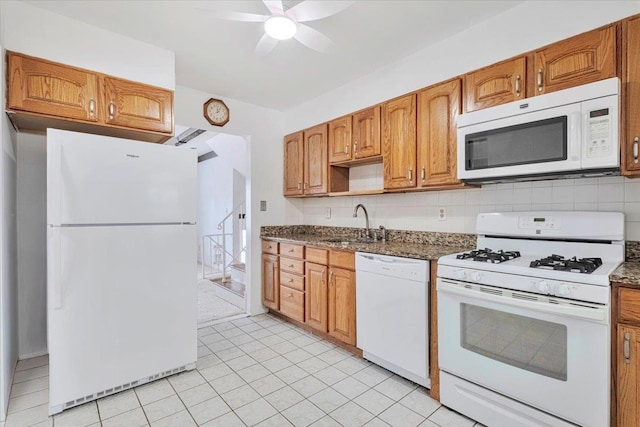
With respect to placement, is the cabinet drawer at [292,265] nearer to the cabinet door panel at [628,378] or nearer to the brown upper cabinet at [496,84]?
the brown upper cabinet at [496,84]

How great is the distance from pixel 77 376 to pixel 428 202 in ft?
9.30

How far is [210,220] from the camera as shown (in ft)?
24.2

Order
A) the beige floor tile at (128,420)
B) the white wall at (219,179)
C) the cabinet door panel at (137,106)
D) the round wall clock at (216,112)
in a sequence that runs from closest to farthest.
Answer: the beige floor tile at (128,420) → the cabinet door panel at (137,106) → the round wall clock at (216,112) → the white wall at (219,179)

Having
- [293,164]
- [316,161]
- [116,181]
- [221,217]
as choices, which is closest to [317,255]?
[316,161]

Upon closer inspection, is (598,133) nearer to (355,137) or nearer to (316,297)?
(355,137)

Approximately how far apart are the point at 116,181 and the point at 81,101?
0.66 meters

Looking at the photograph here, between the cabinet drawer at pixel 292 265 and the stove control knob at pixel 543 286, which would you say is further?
the cabinet drawer at pixel 292 265

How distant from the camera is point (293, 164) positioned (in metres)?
3.86

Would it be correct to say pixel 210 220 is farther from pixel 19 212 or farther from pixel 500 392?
pixel 500 392

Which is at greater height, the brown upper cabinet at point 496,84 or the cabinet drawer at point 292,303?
the brown upper cabinet at point 496,84

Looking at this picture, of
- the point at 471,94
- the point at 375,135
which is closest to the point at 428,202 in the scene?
the point at 375,135

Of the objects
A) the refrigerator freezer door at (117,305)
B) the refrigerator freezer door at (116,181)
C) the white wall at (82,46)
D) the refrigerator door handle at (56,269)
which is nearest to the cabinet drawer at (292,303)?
the refrigerator freezer door at (117,305)

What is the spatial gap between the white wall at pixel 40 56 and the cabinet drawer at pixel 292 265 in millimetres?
1942

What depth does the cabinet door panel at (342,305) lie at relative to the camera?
262 cm
